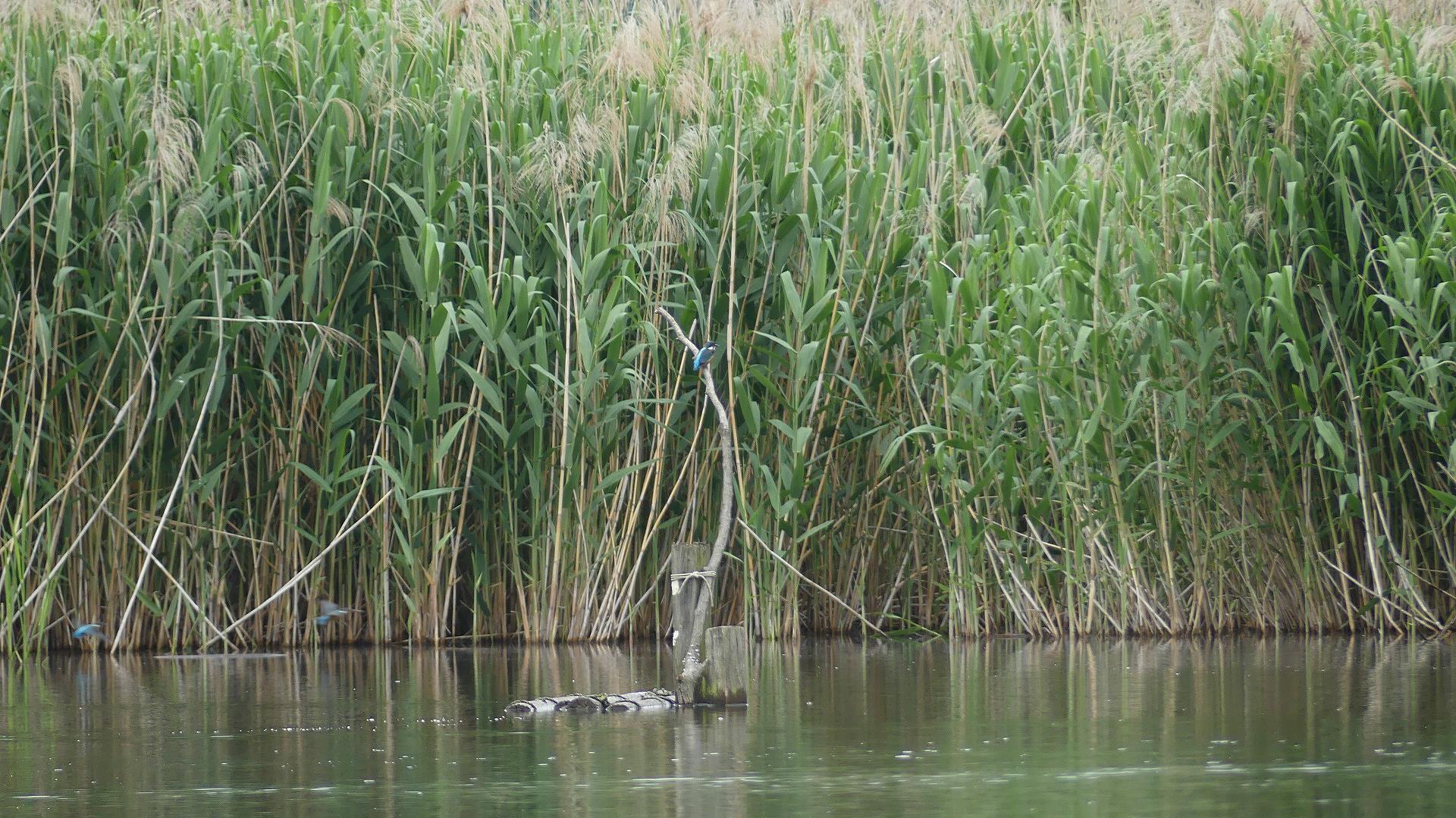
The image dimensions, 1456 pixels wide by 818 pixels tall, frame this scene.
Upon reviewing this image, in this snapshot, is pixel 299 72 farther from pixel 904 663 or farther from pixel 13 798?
pixel 13 798

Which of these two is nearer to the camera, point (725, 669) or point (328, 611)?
point (725, 669)

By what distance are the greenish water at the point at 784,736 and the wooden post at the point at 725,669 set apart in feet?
0.41

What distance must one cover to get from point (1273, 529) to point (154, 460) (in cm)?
562

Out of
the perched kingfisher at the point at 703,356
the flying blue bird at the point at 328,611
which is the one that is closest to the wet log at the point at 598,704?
the perched kingfisher at the point at 703,356

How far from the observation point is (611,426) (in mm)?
10547

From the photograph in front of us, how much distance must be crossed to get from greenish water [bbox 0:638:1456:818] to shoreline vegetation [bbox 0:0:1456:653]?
0.67m

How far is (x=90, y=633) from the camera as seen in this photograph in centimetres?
1009

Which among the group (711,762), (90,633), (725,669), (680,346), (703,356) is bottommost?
(711,762)

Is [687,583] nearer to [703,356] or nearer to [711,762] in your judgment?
[703,356]

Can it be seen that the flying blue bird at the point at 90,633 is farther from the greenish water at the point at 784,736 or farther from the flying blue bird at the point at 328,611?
the flying blue bird at the point at 328,611

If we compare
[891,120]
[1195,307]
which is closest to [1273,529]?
[1195,307]

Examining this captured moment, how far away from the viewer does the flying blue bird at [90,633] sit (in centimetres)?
993

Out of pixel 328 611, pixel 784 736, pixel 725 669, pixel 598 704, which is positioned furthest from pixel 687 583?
pixel 328 611

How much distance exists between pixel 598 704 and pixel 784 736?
1046mm
